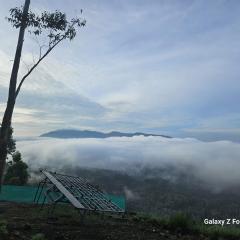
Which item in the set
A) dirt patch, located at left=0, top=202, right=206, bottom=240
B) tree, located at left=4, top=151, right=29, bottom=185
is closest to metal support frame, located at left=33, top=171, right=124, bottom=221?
dirt patch, located at left=0, top=202, right=206, bottom=240

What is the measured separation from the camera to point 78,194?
63.2ft

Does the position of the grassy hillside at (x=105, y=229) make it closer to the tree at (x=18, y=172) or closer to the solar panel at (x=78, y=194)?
the solar panel at (x=78, y=194)

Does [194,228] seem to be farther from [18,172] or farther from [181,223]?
[18,172]

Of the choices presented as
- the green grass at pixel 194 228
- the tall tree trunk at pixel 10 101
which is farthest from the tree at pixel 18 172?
the green grass at pixel 194 228

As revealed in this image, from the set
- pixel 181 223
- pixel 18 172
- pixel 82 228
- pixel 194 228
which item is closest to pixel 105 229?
pixel 82 228

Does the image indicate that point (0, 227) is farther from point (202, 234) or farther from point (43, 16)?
point (43, 16)

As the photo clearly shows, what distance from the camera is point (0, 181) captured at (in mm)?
19953

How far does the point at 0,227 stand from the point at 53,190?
8.08 m

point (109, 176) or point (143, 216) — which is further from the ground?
point (109, 176)

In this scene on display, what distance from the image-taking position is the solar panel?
17812mm

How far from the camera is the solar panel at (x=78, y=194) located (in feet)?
58.4

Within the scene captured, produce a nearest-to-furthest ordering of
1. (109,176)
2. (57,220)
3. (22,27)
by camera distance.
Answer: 1. (57,220)
2. (22,27)
3. (109,176)

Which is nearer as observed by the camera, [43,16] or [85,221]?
[85,221]

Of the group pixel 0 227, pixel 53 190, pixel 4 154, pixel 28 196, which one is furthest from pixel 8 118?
pixel 28 196
